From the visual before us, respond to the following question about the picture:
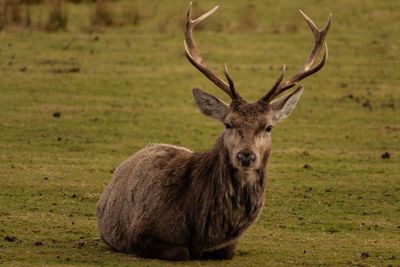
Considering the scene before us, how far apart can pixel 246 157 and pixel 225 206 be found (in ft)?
2.35

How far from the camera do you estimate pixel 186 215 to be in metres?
10.9

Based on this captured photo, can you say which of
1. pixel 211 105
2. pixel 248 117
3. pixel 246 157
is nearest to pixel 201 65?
pixel 211 105

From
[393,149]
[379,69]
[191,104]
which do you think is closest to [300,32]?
[379,69]

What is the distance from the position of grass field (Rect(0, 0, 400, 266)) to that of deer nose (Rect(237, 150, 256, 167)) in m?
1.15

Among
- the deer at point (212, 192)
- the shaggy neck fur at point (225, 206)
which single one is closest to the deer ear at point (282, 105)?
the deer at point (212, 192)

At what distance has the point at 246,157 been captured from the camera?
33.9 ft

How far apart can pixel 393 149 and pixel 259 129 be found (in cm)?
834

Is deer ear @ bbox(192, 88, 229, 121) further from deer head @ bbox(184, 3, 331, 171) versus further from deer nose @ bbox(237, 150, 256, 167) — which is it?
deer nose @ bbox(237, 150, 256, 167)

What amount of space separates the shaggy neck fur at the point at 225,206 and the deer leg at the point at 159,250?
0.19 m

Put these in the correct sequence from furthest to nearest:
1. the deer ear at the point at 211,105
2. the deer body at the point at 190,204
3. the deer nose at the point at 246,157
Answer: the deer ear at the point at 211,105 < the deer body at the point at 190,204 < the deer nose at the point at 246,157

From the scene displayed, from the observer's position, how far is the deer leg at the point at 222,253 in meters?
11.1

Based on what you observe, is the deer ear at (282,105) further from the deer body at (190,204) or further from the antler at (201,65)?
the deer body at (190,204)

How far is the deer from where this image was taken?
10734mm

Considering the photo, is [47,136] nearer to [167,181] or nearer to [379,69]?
[167,181]
